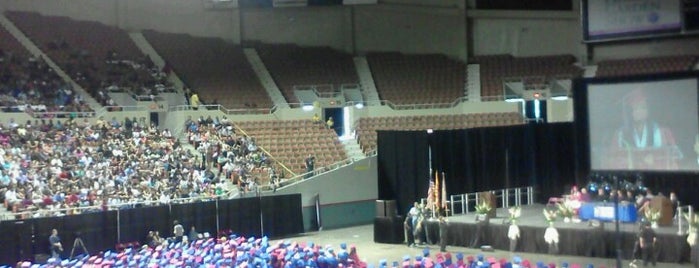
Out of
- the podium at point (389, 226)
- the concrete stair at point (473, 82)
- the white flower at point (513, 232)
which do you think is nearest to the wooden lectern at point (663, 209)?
the white flower at point (513, 232)

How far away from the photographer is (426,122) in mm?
37906

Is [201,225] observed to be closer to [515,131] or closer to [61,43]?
[515,131]

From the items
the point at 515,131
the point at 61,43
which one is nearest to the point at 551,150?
the point at 515,131

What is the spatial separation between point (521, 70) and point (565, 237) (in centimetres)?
1694

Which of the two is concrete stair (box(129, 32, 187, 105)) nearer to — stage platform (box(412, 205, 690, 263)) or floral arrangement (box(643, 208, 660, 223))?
stage platform (box(412, 205, 690, 263))

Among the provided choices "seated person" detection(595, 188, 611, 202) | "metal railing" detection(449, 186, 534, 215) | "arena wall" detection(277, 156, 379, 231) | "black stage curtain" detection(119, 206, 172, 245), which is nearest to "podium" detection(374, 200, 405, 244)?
"metal railing" detection(449, 186, 534, 215)

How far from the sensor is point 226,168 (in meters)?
32.0

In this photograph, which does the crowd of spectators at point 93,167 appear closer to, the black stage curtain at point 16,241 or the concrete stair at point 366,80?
the black stage curtain at point 16,241

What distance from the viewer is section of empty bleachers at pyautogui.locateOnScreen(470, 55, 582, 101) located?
127 ft

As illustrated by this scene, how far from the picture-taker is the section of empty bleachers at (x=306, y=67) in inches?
1572

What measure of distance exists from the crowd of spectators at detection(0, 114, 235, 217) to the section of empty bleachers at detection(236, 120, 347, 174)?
3.48m

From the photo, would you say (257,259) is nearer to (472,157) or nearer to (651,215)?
(651,215)

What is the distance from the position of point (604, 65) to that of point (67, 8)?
71.0ft

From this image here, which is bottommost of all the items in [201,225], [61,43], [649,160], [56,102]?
[201,225]
